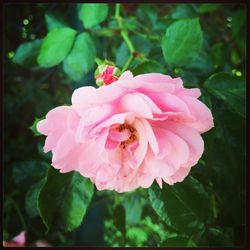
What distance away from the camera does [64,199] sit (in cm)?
50

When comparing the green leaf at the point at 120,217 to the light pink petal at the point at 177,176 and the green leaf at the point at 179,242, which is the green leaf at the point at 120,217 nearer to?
the green leaf at the point at 179,242

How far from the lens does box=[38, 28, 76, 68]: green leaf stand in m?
0.58

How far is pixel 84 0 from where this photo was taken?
1.96ft

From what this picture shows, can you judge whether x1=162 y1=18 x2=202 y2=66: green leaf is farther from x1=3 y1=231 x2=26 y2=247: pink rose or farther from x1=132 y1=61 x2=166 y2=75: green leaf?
x1=3 y1=231 x2=26 y2=247: pink rose

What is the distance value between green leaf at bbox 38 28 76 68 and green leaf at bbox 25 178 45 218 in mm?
152

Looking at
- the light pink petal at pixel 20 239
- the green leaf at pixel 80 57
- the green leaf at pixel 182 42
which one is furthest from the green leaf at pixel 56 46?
the light pink petal at pixel 20 239

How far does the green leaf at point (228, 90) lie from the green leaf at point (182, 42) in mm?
36

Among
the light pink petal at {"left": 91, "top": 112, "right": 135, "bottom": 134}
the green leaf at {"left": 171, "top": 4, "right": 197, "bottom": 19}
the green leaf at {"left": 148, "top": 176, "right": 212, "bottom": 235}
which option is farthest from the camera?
the green leaf at {"left": 171, "top": 4, "right": 197, "bottom": 19}

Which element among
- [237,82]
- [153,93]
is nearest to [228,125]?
[237,82]

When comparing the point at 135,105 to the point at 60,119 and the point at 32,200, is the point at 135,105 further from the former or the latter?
the point at 32,200

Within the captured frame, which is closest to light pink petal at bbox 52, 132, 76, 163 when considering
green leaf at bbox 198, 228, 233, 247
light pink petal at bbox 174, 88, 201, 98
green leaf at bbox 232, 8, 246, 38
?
light pink petal at bbox 174, 88, 201, 98

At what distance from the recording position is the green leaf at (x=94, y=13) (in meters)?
0.59

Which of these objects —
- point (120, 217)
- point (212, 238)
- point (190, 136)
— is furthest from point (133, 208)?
point (190, 136)

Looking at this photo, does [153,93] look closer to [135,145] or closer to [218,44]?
[135,145]
